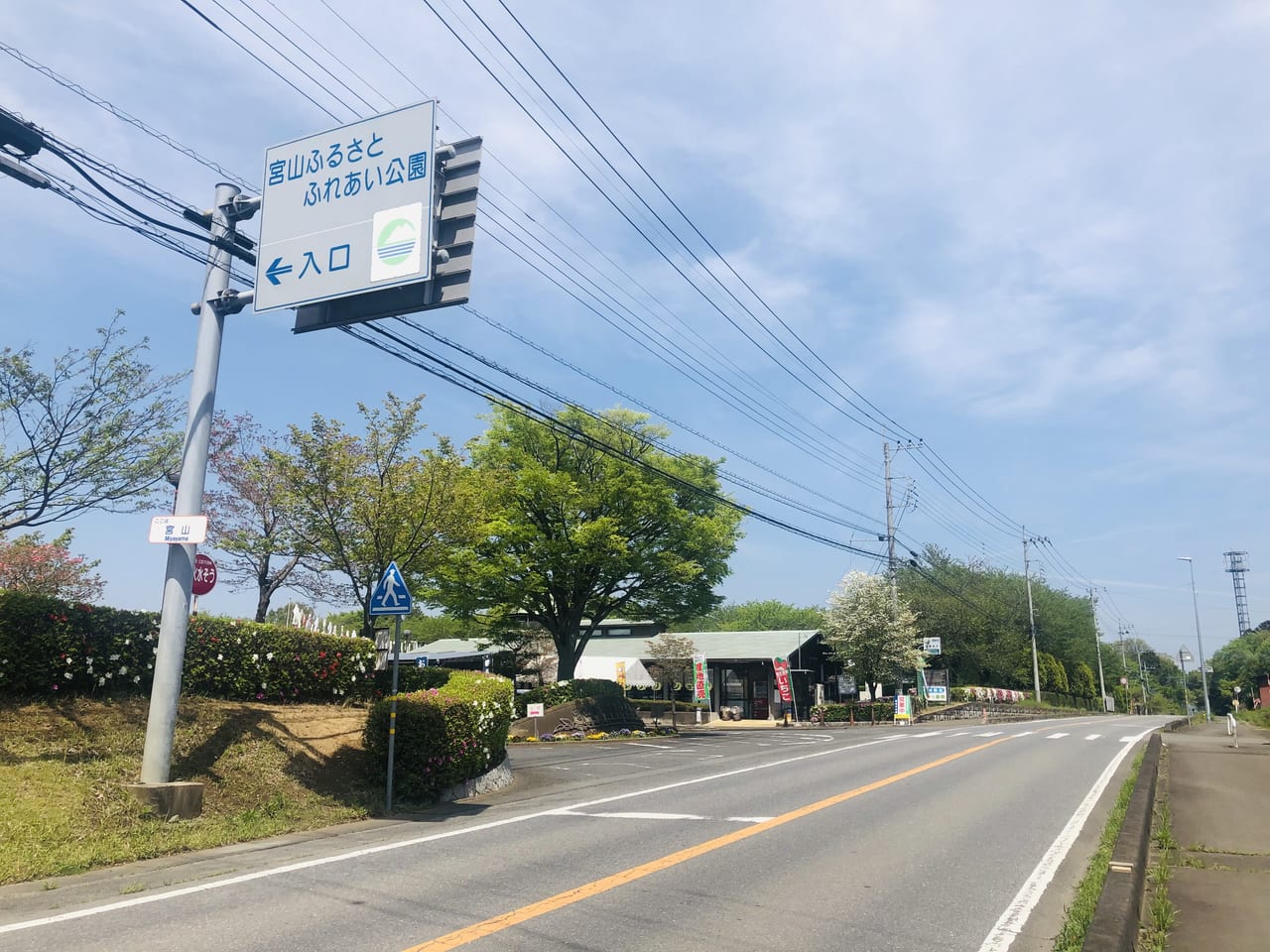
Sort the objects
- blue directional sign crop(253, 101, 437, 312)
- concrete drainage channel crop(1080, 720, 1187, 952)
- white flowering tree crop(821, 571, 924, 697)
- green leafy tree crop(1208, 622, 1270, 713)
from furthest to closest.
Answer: green leafy tree crop(1208, 622, 1270, 713), white flowering tree crop(821, 571, 924, 697), blue directional sign crop(253, 101, 437, 312), concrete drainage channel crop(1080, 720, 1187, 952)

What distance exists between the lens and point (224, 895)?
6.43 metres

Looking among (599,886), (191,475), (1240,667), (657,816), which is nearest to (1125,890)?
(599,886)

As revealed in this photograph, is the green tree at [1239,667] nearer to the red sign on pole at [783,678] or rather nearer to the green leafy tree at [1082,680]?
the green leafy tree at [1082,680]

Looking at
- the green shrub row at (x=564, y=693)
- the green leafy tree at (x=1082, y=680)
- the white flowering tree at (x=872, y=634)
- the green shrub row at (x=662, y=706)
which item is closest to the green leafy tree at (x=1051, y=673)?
the green leafy tree at (x=1082, y=680)

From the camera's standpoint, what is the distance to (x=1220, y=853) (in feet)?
26.2

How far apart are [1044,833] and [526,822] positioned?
589cm

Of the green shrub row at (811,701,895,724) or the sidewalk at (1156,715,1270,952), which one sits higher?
the sidewalk at (1156,715,1270,952)

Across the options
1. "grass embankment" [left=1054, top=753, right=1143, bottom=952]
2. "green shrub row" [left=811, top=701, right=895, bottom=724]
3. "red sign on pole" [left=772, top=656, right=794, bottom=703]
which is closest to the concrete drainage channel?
"grass embankment" [left=1054, top=753, right=1143, bottom=952]

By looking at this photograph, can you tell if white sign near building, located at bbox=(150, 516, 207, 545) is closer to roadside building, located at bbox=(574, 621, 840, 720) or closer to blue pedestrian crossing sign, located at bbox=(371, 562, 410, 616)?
blue pedestrian crossing sign, located at bbox=(371, 562, 410, 616)

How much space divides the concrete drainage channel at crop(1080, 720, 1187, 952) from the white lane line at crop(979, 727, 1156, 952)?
54 cm

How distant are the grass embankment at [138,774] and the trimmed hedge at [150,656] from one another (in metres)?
0.36

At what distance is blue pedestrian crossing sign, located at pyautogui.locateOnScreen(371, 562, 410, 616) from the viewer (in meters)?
11.3

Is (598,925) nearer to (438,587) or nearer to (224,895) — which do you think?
(224,895)

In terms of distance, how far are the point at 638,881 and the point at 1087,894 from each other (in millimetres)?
3472
